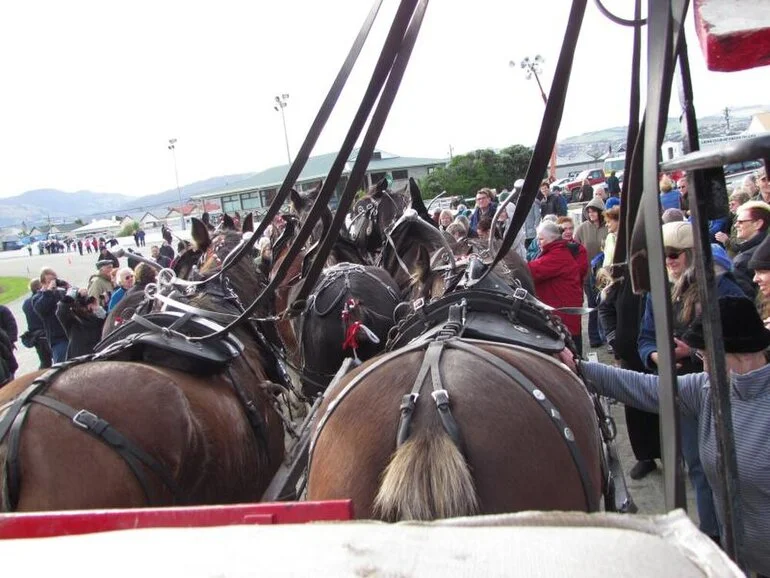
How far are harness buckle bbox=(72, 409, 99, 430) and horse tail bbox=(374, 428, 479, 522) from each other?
111cm

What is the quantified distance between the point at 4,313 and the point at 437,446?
7344 millimetres

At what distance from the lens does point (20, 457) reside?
2.07 meters

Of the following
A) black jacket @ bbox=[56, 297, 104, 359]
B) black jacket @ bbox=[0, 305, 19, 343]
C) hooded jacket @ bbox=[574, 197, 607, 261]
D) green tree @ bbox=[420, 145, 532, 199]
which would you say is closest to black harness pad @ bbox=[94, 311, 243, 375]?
black jacket @ bbox=[56, 297, 104, 359]

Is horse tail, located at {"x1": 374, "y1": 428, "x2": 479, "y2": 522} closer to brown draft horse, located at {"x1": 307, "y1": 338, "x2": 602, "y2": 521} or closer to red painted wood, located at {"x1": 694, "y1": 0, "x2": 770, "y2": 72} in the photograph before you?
brown draft horse, located at {"x1": 307, "y1": 338, "x2": 602, "y2": 521}

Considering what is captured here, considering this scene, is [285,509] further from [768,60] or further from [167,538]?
[768,60]

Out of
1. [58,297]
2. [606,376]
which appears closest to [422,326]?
[606,376]

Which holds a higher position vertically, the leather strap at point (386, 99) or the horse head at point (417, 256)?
the leather strap at point (386, 99)

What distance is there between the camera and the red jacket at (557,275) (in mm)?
5746

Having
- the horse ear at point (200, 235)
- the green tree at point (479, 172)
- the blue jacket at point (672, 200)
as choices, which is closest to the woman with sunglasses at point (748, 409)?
the horse ear at point (200, 235)

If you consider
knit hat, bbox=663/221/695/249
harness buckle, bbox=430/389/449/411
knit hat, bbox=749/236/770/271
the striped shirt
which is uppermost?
knit hat, bbox=663/221/695/249

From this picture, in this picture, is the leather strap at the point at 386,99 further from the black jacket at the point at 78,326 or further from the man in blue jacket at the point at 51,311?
the man in blue jacket at the point at 51,311

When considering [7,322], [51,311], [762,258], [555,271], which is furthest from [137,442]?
[7,322]

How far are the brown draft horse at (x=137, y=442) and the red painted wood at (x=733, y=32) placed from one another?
2159 millimetres

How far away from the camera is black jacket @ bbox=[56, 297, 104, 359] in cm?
621
